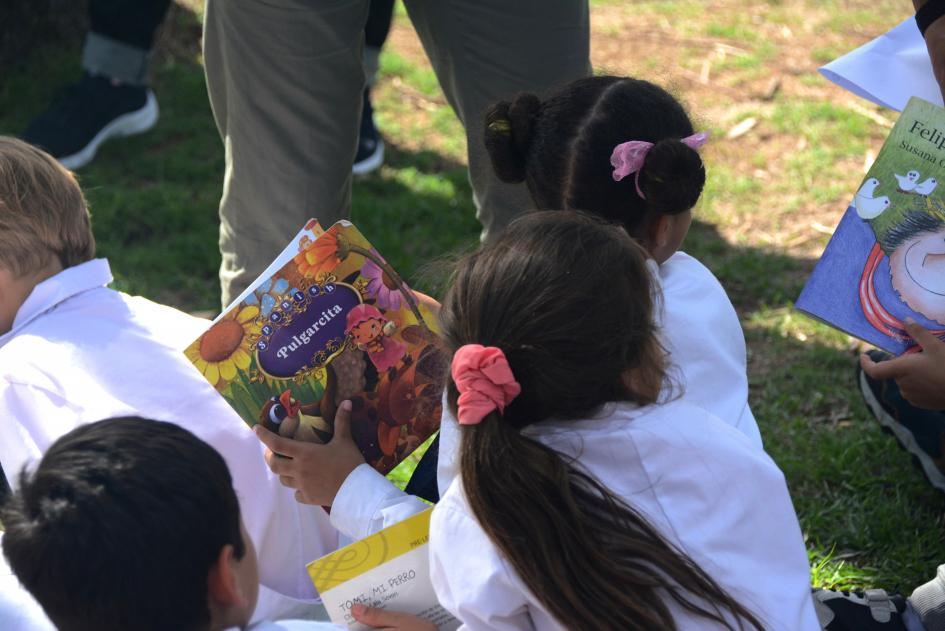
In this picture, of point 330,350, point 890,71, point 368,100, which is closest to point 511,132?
point 330,350

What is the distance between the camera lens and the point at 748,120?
4.48 meters

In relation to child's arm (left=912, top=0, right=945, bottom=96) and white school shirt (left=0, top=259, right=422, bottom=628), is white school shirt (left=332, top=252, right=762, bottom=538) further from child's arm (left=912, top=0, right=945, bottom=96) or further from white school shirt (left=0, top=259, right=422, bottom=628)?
child's arm (left=912, top=0, right=945, bottom=96)

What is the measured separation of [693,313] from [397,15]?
434cm

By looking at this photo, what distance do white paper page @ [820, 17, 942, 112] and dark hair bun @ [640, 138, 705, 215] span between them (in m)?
0.42

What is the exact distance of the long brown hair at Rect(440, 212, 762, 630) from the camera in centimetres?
143

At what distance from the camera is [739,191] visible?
13.2ft

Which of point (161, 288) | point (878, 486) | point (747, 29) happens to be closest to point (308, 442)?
point (878, 486)

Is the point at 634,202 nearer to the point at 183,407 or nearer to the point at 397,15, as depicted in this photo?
the point at 183,407

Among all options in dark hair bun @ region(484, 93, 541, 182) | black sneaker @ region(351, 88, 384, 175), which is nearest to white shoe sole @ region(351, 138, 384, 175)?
black sneaker @ region(351, 88, 384, 175)

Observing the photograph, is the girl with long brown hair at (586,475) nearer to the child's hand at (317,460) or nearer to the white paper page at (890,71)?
the child's hand at (317,460)

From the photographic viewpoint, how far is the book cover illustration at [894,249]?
196 cm

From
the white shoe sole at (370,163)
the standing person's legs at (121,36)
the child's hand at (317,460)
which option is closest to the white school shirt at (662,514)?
the child's hand at (317,460)

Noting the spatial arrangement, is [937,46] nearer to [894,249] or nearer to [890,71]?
[890,71]

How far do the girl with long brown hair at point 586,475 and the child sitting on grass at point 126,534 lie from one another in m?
0.30
